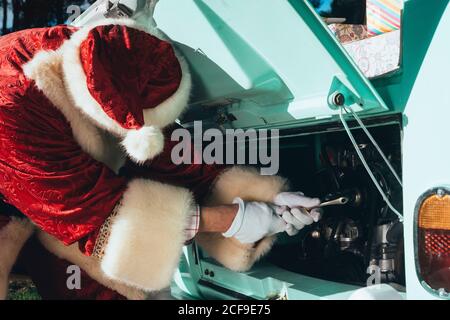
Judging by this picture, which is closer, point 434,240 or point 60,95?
point 434,240

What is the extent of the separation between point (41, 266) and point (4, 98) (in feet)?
2.72

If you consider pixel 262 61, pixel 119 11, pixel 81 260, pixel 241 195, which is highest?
pixel 119 11

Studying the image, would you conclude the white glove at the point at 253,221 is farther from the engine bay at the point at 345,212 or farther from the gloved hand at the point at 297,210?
the engine bay at the point at 345,212

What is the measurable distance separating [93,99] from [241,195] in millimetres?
754

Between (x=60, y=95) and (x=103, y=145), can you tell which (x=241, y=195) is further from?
(x=60, y=95)

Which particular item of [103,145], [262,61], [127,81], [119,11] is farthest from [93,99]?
[262,61]

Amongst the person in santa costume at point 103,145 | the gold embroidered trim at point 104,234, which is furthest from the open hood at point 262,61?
the gold embroidered trim at point 104,234

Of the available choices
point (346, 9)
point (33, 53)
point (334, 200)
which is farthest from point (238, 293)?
point (346, 9)

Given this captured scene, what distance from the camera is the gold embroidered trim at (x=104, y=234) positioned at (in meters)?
1.63

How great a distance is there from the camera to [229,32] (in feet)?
5.30

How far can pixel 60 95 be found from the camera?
1589 mm

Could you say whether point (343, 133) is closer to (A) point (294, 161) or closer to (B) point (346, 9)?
(A) point (294, 161)

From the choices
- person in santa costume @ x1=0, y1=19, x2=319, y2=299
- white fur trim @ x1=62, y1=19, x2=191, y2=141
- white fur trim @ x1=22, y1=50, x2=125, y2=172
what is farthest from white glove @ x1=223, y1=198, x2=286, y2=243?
white fur trim @ x1=22, y1=50, x2=125, y2=172

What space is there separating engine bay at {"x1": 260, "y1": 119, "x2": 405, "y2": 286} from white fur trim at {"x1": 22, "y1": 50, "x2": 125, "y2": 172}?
0.76 meters
